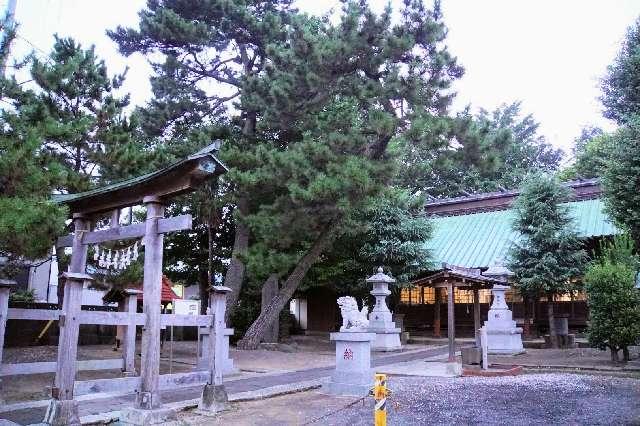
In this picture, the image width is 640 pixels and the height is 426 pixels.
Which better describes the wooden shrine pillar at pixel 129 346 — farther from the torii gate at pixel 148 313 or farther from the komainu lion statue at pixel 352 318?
the komainu lion statue at pixel 352 318

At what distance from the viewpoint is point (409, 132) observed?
15.0 meters

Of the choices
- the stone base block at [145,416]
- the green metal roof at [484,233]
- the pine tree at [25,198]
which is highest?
the green metal roof at [484,233]

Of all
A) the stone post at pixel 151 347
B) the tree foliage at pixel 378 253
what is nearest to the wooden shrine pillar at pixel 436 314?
the tree foliage at pixel 378 253

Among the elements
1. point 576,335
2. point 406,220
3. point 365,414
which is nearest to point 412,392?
point 365,414

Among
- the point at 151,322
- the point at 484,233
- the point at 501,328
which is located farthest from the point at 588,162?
the point at 151,322

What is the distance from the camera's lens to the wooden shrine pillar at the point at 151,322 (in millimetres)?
7359

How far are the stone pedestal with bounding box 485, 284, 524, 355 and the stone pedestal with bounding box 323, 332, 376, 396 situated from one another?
9305 mm

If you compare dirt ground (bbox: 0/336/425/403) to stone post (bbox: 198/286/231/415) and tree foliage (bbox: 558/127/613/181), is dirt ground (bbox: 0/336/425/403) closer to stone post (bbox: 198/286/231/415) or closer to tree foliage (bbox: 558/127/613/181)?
stone post (bbox: 198/286/231/415)

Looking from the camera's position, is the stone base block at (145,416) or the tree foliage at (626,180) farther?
the tree foliage at (626,180)

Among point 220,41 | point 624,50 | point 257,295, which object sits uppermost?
point 624,50

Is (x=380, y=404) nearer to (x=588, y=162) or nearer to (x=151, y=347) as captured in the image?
(x=151, y=347)

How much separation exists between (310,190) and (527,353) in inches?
407

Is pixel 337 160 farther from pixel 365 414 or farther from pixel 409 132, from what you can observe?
pixel 365 414

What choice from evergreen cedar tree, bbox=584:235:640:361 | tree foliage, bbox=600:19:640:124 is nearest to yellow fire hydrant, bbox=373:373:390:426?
evergreen cedar tree, bbox=584:235:640:361
